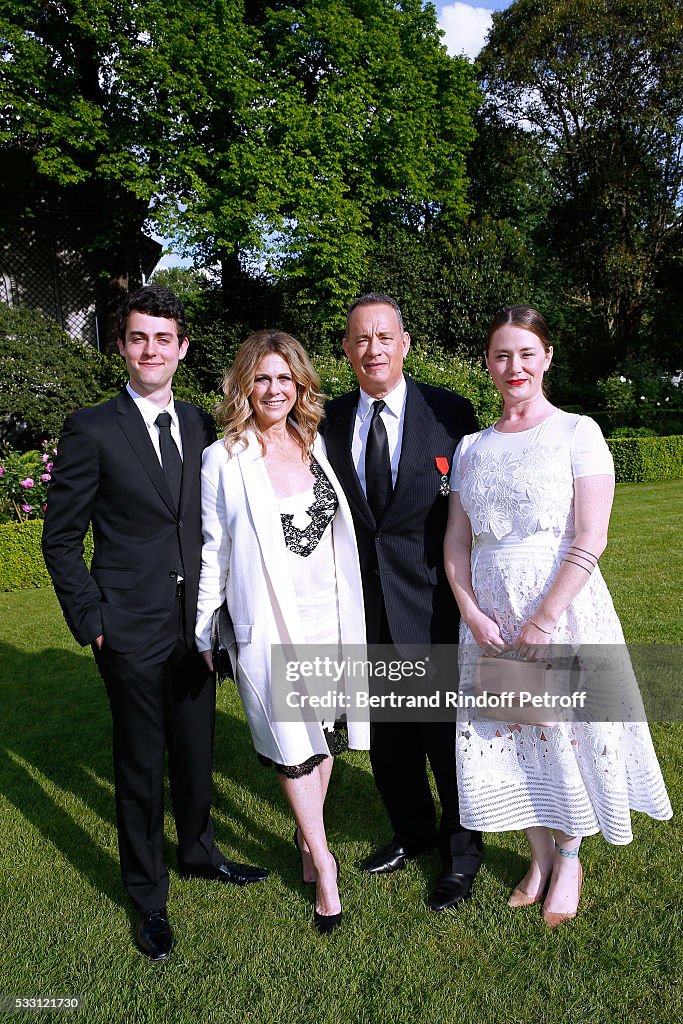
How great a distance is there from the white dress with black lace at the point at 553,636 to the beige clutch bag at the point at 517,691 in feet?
Answer: 0.24

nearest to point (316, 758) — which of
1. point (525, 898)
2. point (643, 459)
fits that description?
point (525, 898)

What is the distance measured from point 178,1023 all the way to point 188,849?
35.3 inches

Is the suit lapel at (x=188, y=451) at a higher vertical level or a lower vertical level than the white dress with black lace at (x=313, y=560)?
higher

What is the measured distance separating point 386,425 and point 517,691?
1255 mm

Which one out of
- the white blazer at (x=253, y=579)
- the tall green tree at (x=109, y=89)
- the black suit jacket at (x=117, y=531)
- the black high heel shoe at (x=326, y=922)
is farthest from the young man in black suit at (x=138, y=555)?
the tall green tree at (x=109, y=89)

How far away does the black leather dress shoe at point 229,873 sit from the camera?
340 centimetres

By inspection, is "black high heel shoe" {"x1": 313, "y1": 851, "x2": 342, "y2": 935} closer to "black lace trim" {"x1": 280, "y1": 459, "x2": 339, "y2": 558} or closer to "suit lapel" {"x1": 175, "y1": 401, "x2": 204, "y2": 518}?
"black lace trim" {"x1": 280, "y1": 459, "x2": 339, "y2": 558}

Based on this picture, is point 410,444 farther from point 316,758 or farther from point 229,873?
point 229,873

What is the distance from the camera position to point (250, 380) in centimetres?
307

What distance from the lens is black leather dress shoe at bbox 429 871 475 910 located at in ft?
10.2

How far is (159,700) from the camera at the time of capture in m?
3.08

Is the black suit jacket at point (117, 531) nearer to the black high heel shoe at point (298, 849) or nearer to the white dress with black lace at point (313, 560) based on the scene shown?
the white dress with black lace at point (313, 560)

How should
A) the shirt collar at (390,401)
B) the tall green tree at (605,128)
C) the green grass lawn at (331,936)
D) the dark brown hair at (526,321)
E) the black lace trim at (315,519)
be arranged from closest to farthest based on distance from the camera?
the green grass lawn at (331,936)
the dark brown hair at (526,321)
the black lace trim at (315,519)
the shirt collar at (390,401)
the tall green tree at (605,128)

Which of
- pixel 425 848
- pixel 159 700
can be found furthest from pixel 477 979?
pixel 159 700
